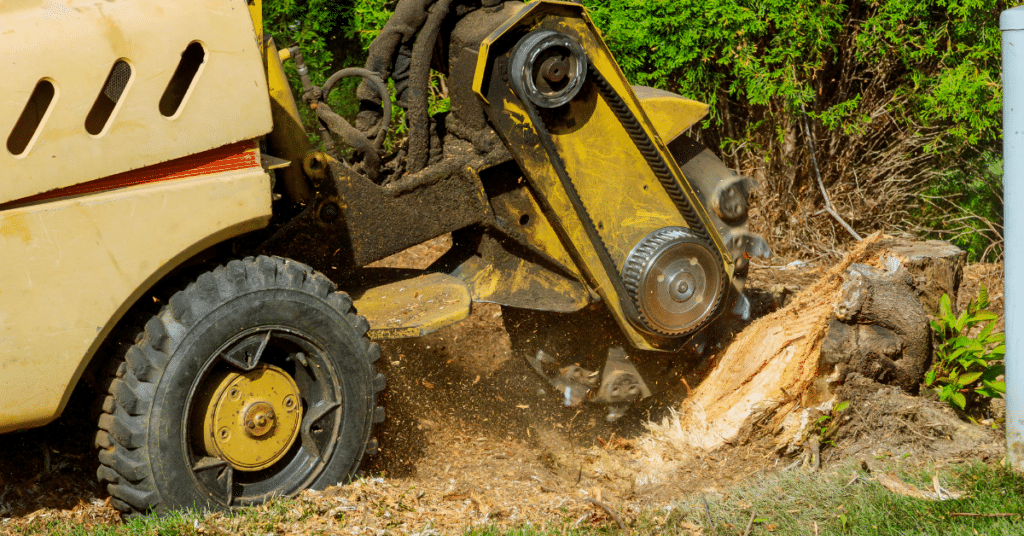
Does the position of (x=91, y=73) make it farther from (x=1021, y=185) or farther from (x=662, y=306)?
(x=1021, y=185)

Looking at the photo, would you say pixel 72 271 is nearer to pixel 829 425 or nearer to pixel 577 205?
pixel 577 205

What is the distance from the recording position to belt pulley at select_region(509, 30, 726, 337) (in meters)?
3.43

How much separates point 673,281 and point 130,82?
219cm

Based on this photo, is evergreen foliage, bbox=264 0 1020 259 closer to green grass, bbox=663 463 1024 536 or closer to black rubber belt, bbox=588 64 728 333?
black rubber belt, bbox=588 64 728 333

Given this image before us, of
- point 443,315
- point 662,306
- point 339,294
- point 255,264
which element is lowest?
point 662,306

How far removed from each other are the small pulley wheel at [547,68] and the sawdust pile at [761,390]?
153cm

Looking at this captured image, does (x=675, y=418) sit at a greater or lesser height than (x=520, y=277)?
lesser

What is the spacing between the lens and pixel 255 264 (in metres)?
3.01

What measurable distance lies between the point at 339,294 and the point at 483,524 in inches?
37.0

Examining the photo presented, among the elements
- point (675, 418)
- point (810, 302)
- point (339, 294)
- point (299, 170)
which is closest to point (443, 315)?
point (339, 294)

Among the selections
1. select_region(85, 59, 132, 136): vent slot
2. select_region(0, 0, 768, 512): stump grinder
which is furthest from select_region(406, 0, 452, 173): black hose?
select_region(85, 59, 132, 136): vent slot

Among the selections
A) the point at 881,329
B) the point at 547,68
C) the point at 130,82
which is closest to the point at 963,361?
the point at 881,329

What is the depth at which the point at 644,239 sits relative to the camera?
3.74m

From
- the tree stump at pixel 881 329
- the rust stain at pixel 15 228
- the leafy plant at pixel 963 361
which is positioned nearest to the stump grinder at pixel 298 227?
the rust stain at pixel 15 228
